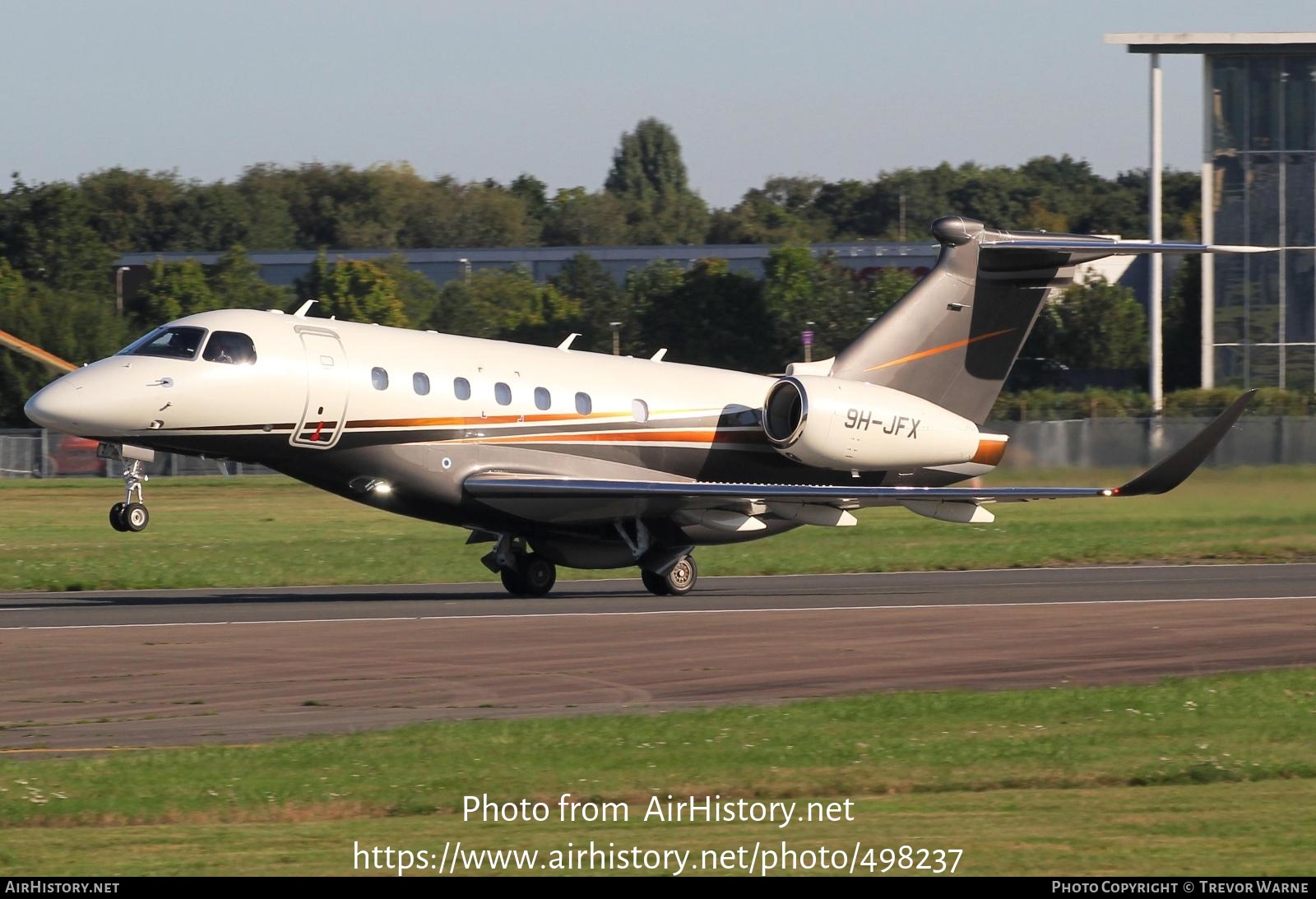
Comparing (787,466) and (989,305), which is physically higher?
(989,305)

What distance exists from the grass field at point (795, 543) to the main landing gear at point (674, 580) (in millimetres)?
4521

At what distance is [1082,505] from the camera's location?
41.7 metres

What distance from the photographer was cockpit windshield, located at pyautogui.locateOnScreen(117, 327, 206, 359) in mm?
Answer: 22375

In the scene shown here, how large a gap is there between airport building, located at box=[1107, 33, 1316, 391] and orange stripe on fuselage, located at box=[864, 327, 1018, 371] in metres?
32.7

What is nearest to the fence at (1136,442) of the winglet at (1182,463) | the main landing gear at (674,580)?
the main landing gear at (674,580)

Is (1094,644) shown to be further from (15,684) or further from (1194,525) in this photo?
(1194,525)

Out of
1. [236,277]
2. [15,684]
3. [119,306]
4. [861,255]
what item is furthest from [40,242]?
[15,684]

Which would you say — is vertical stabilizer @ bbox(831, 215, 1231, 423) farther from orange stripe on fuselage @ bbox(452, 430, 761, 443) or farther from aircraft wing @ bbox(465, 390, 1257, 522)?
aircraft wing @ bbox(465, 390, 1257, 522)

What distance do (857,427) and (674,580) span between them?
346 cm

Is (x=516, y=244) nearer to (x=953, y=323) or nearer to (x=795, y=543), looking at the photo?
(x=795, y=543)

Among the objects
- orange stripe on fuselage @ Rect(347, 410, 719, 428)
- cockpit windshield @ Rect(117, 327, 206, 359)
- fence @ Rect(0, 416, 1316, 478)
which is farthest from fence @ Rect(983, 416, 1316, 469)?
cockpit windshield @ Rect(117, 327, 206, 359)

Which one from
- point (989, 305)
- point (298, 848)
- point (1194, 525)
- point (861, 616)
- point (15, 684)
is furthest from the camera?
point (1194, 525)

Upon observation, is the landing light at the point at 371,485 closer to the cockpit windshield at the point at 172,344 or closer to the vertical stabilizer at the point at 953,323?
the cockpit windshield at the point at 172,344

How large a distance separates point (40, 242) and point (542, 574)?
72825 mm
